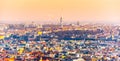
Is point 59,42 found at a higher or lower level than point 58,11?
lower

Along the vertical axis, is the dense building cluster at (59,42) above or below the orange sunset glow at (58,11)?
below

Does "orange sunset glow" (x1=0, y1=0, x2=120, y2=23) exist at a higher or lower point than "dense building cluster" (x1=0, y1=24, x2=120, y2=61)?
higher

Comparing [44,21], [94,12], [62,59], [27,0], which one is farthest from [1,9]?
[94,12]

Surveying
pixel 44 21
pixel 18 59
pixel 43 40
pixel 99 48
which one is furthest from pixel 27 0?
pixel 99 48

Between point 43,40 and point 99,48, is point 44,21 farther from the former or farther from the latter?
point 99,48

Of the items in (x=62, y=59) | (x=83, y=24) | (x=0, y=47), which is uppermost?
(x=83, y=24)

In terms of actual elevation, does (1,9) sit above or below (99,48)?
above

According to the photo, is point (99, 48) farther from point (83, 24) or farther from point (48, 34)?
point (48, 34)
